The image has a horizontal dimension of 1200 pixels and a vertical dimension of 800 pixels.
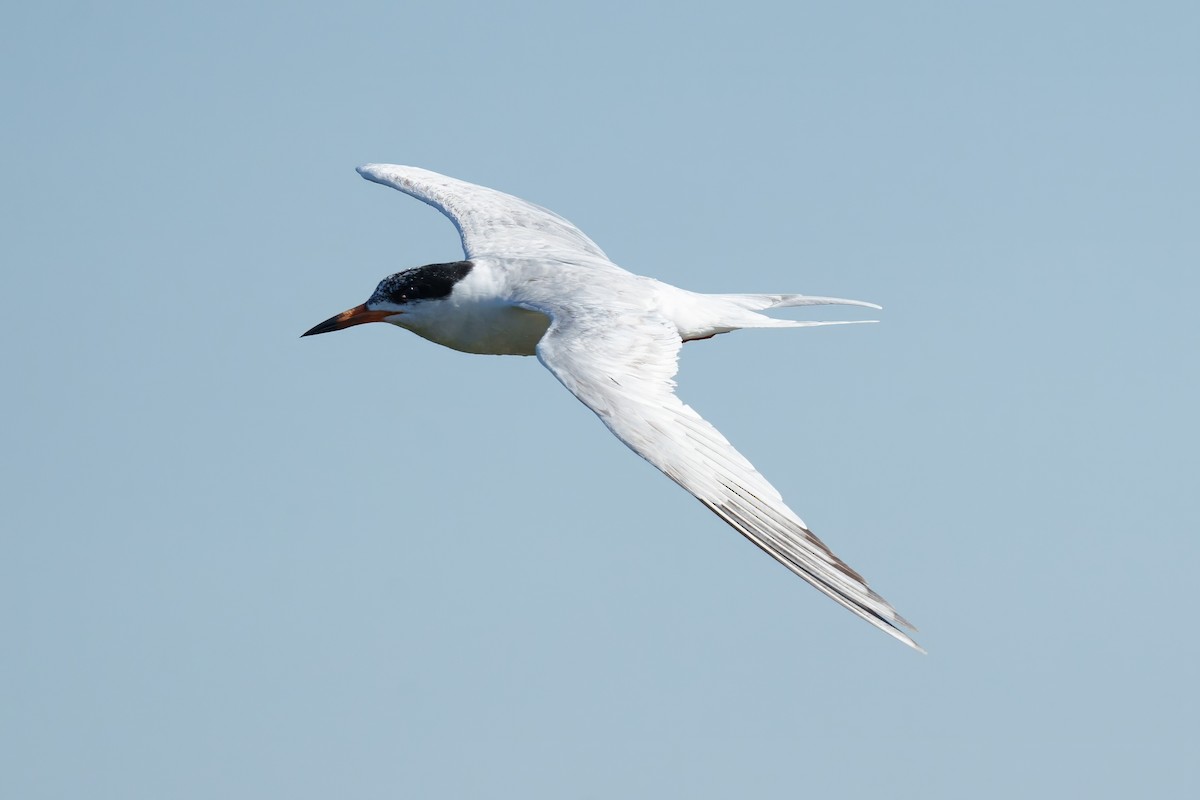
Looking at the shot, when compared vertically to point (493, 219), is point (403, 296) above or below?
below

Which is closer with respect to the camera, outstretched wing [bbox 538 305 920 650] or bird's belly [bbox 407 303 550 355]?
outstretched wing [bbox 538 305 920 650]

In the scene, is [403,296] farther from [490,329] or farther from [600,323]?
[600,323]

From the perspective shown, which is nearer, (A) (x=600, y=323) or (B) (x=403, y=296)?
(A) (x=600, y=323)

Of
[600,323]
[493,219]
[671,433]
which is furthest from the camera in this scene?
[493,219]

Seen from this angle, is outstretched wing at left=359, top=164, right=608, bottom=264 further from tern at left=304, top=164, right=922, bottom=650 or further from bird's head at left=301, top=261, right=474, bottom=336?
bird's head at left=301, top=261, right=474, bottom=336

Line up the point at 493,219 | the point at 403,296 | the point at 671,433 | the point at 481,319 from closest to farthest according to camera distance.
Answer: the point at 671,433 < the point at 481,319 < the point at 403,296 < the point at 493,219

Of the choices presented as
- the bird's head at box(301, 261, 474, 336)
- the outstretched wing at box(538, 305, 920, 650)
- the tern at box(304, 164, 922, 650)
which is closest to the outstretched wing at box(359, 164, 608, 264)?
the tern at box(304, 164, 922, 650)

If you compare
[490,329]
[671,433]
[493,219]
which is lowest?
[671,433]

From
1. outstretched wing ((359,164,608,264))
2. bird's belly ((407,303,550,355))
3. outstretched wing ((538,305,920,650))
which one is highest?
outstretched wing ((359,164,608,264))

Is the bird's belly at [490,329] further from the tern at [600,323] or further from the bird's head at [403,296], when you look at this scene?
the bird's head at [403,296]

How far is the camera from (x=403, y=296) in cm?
1211

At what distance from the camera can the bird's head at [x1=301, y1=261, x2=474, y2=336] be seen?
11898mm

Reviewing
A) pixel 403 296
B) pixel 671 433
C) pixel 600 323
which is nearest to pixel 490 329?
pixel 403 296

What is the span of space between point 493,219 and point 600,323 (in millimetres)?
4255
